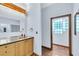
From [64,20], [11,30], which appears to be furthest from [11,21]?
[64,20]

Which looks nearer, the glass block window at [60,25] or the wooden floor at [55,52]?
the wooden floor at [55,52]

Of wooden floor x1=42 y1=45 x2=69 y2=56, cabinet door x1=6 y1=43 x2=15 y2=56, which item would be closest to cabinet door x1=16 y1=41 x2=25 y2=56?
cabinet door x1=6 y1=43 x2=15 y2=56

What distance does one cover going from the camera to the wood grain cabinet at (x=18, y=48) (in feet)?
7.45

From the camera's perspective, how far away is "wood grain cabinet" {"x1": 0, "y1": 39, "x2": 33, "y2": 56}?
7.45 feet

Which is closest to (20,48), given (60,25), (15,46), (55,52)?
(15,46)

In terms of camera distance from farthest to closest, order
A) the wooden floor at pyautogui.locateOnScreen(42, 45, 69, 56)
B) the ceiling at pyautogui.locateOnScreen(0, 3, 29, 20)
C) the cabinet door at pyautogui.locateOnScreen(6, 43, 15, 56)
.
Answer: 1. the wooden floor at pyautogui.locateOnScreen(42, 45, 69, 56)
2. the ceiling at pyautogui.locateOnScreen(0, 3, 29, 20)
3. the cabinet door at pyautogui.locateOnScreen(6, 43, 15, 56)

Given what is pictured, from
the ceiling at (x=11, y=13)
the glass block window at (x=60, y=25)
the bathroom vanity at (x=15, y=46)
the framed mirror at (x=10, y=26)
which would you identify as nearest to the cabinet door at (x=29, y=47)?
the bathroom vanity at (x=15, y=46)

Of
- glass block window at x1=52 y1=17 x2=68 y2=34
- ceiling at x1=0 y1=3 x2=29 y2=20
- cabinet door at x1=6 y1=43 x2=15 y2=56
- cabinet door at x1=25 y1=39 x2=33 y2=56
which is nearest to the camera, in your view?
cabinet door at x1=6 y1=43 x2=15 y2=56

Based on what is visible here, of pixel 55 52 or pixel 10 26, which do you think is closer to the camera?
pixel 10 26

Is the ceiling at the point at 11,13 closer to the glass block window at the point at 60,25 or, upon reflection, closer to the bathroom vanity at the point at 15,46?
the bathroom vanity at the point at 15,46

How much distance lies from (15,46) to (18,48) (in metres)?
0.19

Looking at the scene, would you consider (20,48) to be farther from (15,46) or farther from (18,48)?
(15,46)

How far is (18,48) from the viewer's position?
287 centimetres

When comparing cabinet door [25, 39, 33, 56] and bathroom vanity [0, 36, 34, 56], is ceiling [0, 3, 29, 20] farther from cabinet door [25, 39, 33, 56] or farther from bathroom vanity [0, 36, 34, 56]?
cabinet door [25, 39, 33, 56]
